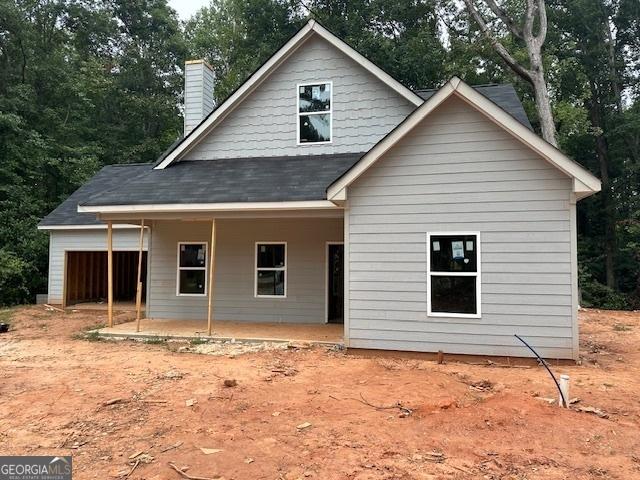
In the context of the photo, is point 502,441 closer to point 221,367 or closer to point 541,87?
point 221,367

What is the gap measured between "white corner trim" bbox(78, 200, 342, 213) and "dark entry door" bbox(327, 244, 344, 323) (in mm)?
2317

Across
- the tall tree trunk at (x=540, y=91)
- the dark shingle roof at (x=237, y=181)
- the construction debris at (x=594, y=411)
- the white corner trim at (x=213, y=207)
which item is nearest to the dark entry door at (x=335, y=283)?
the dark shingle roof at (x=237, y=181)

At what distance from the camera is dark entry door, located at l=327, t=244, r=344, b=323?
10.5 meters

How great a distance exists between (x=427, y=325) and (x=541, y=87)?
1373 cm

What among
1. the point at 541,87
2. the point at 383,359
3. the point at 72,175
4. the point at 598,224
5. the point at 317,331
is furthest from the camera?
the point at 598,224

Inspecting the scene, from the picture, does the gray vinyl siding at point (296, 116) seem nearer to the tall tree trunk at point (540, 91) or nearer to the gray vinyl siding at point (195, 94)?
the gray vinyl siding at point (195, 94)

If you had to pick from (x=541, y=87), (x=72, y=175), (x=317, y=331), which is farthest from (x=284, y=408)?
(x=72, y=175)

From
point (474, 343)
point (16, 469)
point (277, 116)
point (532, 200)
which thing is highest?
point (277, 116)

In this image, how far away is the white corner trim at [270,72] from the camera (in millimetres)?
9961

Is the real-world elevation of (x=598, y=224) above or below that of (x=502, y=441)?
above

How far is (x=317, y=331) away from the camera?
31.1ft

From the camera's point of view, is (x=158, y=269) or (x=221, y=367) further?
(x=158, y=269)

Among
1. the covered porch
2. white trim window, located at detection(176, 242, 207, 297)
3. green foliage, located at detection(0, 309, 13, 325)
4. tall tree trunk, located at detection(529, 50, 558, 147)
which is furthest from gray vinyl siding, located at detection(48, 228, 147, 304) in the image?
tall tree trunk, located at detection(529, 50, 558, 147)

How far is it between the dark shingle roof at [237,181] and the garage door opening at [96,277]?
6.33 meters
